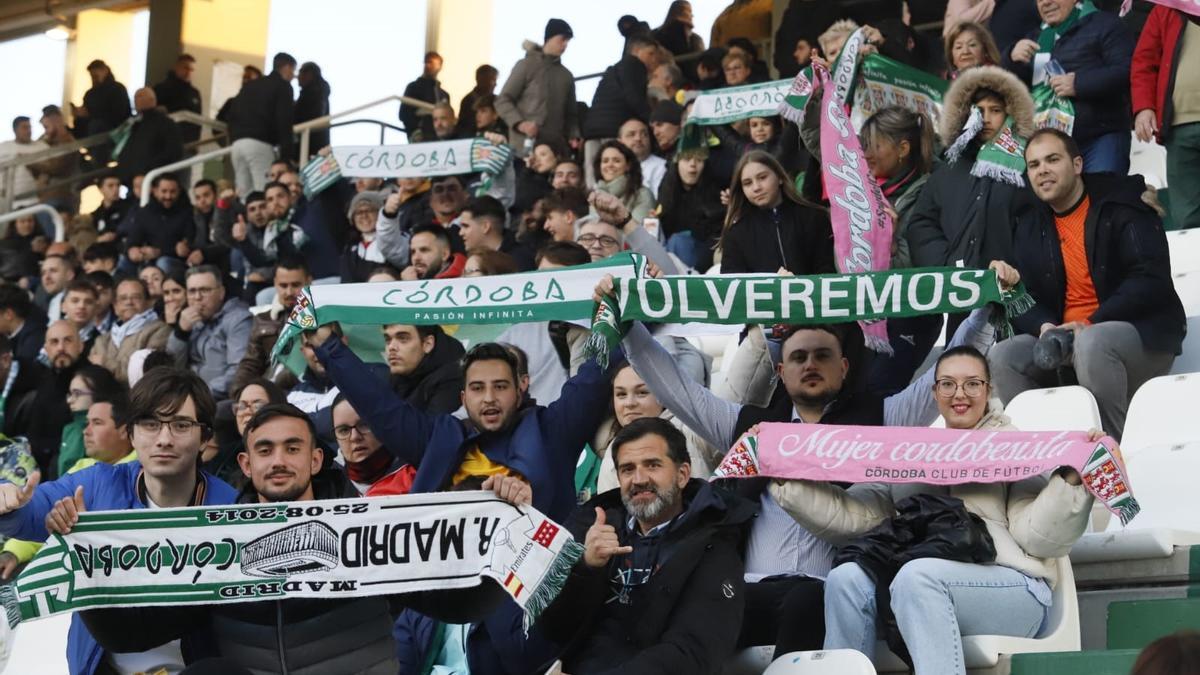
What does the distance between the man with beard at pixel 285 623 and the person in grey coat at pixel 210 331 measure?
5.59m

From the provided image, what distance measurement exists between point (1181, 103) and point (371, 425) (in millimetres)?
3974

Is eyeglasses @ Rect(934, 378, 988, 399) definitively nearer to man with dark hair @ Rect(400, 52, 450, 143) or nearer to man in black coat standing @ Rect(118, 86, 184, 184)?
man with dark hair @ Rect(400, 52, 450, 143)

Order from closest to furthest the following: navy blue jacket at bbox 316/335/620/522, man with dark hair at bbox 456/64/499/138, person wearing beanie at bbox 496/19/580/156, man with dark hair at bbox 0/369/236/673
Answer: man with dark hair at bbox 0/369/236/673
navy blue jacket at bbox 316/335/620/522
person wearing beanie at bbox 496/19/580/156
man with dark hair at bbox 456/64/499/138

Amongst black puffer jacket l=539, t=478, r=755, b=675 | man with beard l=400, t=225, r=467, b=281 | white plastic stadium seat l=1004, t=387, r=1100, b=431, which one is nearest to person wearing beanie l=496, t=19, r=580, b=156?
man with beard l=400, t=225, r=467, b=281

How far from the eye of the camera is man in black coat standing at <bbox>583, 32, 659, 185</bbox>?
1274cm

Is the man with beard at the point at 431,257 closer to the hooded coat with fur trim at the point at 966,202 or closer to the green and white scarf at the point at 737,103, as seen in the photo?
the green and white scarf at the point at 737,103

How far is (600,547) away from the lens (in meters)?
4.71

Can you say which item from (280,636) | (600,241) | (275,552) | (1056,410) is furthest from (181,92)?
(280,636)

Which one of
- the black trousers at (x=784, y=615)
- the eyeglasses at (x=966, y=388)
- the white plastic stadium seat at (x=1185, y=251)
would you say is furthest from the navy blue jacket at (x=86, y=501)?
the white plastic stadium seat at (x=1185, y=251)

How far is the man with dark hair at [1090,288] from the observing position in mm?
6488

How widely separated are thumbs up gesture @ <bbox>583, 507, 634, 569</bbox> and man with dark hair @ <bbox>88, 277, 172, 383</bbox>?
6.83m

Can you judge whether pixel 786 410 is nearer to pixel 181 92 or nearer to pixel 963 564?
pixel 963 564

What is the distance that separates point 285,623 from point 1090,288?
3.52m

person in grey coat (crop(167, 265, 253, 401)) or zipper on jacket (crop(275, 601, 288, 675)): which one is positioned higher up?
person in grey coat (crop(167, 265, 253, 401))
